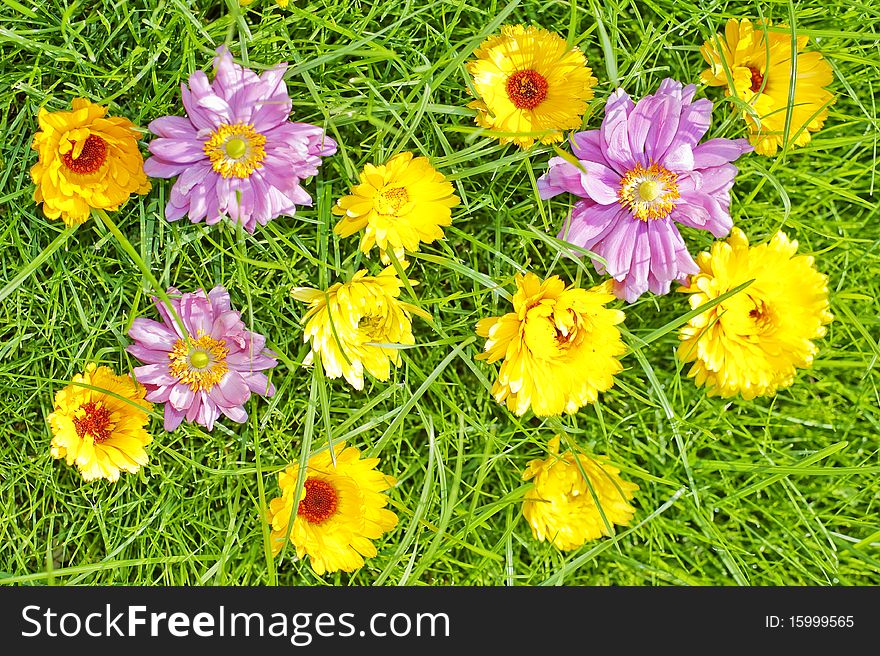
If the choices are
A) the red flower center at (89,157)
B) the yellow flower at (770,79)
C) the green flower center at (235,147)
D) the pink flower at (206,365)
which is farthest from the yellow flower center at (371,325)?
the yellow flower at (770,79)

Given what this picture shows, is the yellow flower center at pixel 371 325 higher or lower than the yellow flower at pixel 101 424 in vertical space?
higher

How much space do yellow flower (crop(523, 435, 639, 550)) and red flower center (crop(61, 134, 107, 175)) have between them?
2.08 ft

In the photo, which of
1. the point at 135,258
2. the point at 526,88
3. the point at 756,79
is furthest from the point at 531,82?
the point at 135,258

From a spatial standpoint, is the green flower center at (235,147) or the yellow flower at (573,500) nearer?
the green flower center at (235,147)

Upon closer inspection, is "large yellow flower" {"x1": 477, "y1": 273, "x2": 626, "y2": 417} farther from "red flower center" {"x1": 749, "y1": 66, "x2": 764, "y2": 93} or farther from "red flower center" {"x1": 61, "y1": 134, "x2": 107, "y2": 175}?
"red flower center" {"x1": 61, "y1": 134, "x2": 107, "y2": 175}

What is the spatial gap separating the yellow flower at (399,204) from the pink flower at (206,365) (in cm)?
18

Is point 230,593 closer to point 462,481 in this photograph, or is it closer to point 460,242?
point 462,481

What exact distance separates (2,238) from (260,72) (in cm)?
39

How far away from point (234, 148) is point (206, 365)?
10.1 inches

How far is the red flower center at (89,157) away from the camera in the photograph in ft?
2.65

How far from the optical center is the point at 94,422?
2.82 feet

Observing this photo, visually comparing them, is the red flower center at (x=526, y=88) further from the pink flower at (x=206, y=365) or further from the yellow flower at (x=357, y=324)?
the pink flower at (x=206, y=365)

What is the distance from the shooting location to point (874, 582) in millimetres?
1004

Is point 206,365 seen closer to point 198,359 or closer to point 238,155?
point 198,359
